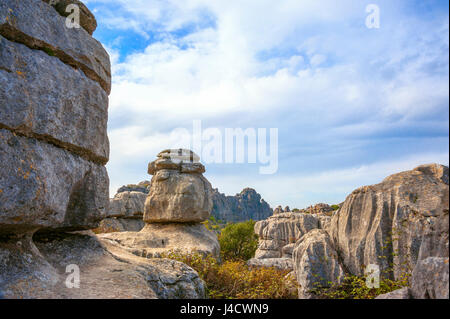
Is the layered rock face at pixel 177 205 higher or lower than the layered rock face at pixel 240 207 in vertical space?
lower

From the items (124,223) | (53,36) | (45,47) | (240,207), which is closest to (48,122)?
(45,47)

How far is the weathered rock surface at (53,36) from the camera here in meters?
5.41

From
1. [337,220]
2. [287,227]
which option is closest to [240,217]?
[287,227]

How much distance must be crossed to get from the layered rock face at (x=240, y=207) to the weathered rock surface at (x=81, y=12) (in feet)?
241

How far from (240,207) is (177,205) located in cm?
7764

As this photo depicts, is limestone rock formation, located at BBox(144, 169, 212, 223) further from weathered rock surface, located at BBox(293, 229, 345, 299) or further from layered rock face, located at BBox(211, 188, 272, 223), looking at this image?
layered rock face, located at BBox(211, 188, 272, 223)

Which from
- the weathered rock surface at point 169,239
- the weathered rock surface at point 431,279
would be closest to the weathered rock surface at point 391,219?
the weathered rock surface at point 431,279

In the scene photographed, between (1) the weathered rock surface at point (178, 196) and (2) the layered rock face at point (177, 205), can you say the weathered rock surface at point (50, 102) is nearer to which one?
(2) the layered rock face at point (177, 205)

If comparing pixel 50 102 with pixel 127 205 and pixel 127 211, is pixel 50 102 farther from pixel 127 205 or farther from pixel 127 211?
pixel 127 211

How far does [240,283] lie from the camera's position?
9.24m

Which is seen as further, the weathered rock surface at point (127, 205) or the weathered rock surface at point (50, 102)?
the weathered rock surface at point (127, 205)

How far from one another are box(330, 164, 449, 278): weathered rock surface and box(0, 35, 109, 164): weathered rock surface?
19.4 ft

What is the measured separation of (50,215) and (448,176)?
6.94m
